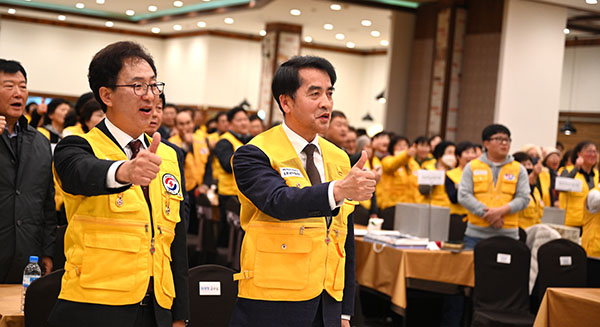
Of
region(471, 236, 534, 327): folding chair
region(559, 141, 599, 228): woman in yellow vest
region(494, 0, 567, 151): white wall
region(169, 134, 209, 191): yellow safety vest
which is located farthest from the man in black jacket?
region(494, 0, 567, 151): white wall

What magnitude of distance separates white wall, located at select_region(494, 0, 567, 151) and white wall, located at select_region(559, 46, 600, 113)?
4.43 m

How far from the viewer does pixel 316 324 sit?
2445 mm

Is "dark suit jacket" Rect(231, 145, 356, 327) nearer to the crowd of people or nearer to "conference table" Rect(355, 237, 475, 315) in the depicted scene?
the crowd of people

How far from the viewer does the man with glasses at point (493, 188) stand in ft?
18.7

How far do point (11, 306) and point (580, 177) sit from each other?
6.33m

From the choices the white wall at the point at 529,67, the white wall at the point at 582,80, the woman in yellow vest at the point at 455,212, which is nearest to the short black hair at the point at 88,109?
the woman in yellow vest at the point at 455,212

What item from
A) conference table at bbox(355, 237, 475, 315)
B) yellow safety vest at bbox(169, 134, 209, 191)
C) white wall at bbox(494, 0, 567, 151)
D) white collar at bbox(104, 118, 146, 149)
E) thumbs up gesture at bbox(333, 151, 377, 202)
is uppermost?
white wall at bbox(494, 0, 567, 151)

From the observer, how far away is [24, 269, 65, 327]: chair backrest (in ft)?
8.55

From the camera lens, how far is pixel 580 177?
7.41 m

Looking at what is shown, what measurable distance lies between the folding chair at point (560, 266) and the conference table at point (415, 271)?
21.4 inches

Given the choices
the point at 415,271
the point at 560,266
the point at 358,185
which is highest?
the point at 358,185

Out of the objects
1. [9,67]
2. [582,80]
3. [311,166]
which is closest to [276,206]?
[311,166]

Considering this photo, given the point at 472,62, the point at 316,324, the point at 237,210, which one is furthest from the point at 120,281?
the point at 472,62

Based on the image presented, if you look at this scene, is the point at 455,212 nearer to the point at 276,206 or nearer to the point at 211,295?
the point at 211,295
